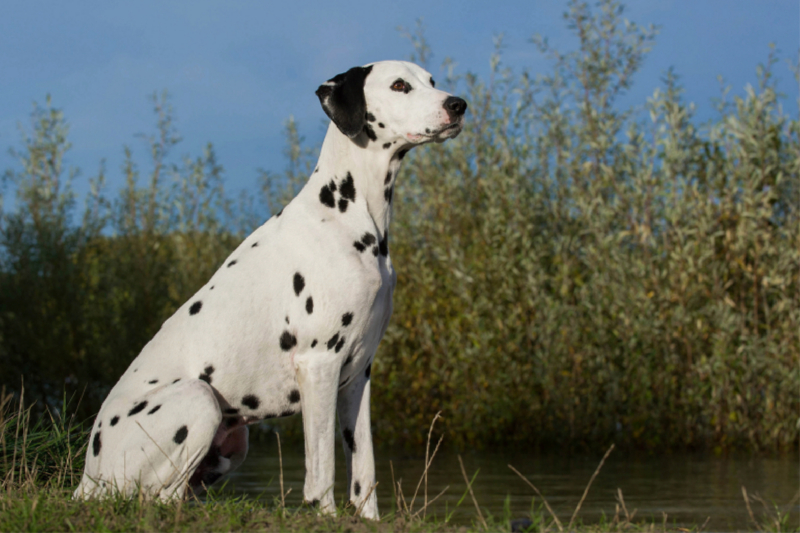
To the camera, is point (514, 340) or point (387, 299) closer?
point (387, 299)

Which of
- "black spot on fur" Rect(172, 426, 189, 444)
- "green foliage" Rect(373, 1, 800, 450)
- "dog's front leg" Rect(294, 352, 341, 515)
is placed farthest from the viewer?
"green foliage" Rect(373, 1, 800, 450)

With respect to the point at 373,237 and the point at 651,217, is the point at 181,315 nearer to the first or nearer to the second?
the point at 373,237

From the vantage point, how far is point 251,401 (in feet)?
12.8

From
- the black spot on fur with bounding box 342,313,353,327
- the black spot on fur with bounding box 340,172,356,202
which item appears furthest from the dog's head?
the black spot on fur with bounding box 342,313,353,327

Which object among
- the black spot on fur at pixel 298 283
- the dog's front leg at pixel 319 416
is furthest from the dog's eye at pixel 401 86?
the dog's front leg at pixel 319 416

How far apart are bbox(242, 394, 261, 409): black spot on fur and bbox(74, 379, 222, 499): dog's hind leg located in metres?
0.21

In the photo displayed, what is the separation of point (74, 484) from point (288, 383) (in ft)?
5.73

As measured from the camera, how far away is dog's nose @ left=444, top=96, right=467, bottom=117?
3979 millimetres

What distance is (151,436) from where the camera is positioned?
3.64 metres

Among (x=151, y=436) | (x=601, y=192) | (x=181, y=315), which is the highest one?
(x=601, y=192)

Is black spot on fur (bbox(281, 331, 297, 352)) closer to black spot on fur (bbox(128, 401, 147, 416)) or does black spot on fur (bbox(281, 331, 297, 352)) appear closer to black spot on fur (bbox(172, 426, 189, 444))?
black spot on fur (bbox(172, 426, 189, 444))

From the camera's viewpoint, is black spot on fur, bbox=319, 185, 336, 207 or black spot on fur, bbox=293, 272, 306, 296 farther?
black spot on fur, bbox=319, 185, 336, 207

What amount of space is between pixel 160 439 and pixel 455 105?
2152 millimetres

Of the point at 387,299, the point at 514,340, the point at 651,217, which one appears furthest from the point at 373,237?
the point at 651,217
